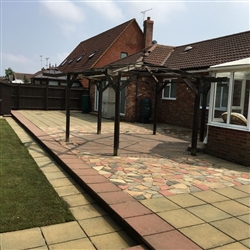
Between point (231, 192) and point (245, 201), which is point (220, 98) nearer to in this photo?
point (231, 192)

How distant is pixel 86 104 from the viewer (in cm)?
1836

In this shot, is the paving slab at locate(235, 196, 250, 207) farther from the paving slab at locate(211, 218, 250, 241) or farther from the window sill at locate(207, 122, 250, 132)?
the window sill at locate(207, 122, 250, 132)

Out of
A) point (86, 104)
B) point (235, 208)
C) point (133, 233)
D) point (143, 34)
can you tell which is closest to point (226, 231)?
point (235, 208)

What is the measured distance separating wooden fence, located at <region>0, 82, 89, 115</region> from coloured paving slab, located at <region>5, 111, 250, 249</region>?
477 inches

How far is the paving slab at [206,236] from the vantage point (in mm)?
2658

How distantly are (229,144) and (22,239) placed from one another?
16.0 ft

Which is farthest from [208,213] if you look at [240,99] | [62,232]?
[240,99]

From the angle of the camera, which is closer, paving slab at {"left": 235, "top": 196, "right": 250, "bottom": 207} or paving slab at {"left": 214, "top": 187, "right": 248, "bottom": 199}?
paving slab at {"left": 235, "top": 196, "right": 250, "bottom": 207}

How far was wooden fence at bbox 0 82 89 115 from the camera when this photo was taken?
59.0 feet

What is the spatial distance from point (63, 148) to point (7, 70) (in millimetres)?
96126

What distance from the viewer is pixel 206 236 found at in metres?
2.79

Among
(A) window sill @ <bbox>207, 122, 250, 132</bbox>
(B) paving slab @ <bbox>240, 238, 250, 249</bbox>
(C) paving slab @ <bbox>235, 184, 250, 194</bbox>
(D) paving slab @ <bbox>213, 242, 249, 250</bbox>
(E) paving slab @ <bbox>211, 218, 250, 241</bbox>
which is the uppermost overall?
(A) window sill @ <bbox>207, 122, 250, 132</bbox>

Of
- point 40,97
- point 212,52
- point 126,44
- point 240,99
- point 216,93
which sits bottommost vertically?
point 40,97

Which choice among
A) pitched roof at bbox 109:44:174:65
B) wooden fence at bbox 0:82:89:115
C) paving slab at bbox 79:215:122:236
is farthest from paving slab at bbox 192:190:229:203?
wooden fence at bbox 0:82:89:115
